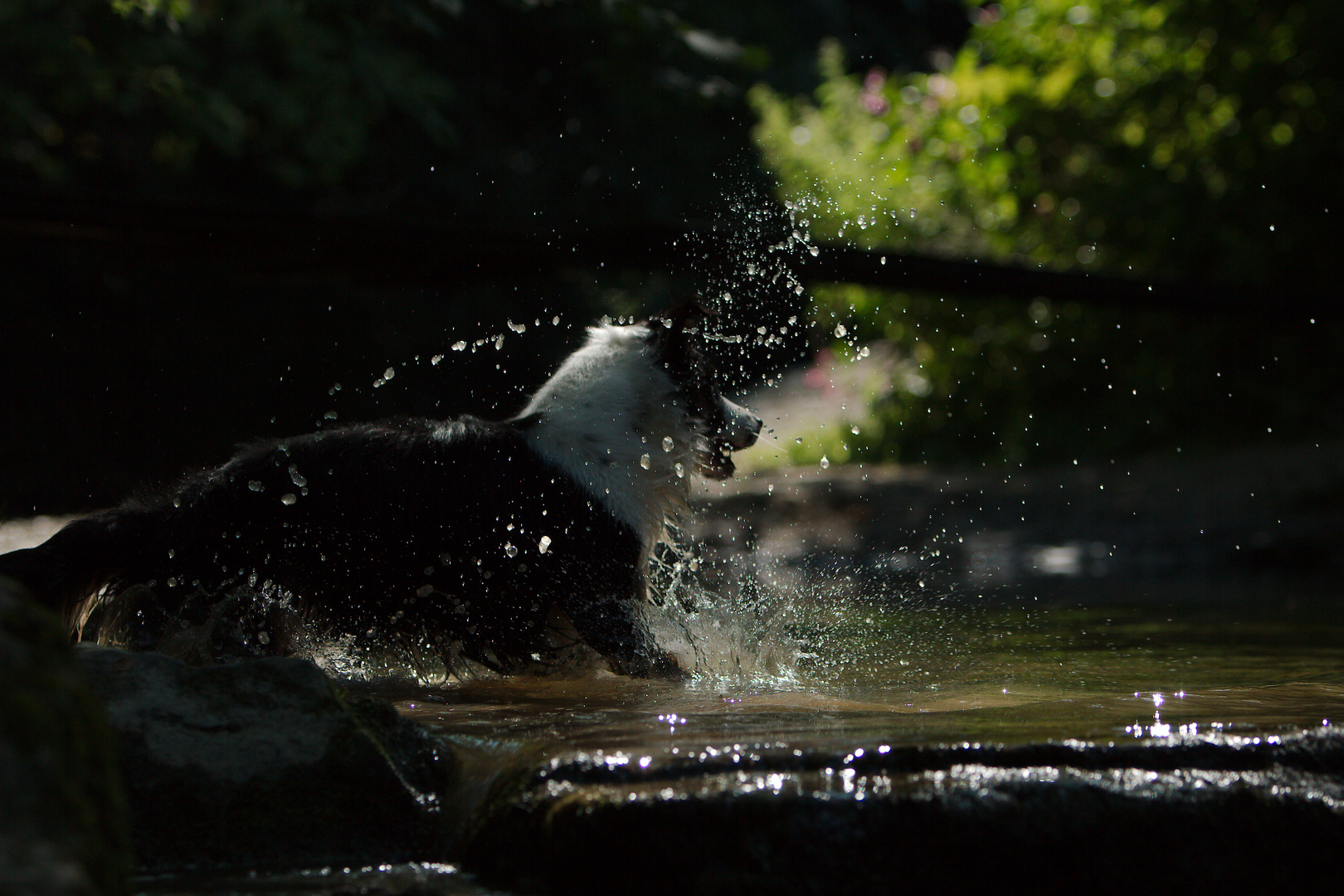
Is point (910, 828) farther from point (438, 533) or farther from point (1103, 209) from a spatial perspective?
point (1103, 209)

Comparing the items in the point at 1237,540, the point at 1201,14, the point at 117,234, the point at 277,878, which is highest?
the point at 1201,14

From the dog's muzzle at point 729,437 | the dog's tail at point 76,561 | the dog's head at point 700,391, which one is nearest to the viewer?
the dog's tail at point 76,561

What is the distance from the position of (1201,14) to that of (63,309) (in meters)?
9.81

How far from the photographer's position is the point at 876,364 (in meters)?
10.9

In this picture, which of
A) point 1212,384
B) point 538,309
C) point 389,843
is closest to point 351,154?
point 538,309

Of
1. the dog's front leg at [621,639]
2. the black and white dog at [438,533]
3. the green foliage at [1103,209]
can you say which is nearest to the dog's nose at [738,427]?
the black and white dog at [438,533]

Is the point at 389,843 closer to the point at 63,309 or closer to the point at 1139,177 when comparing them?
the point at 1139,177

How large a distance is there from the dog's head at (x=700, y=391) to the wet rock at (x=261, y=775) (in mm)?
1922

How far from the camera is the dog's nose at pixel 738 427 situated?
162 inches

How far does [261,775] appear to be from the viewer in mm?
2178

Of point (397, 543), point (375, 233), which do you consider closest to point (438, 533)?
point (397, 543)

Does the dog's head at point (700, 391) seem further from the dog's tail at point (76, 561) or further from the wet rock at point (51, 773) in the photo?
the wet rock at point (51, 773)

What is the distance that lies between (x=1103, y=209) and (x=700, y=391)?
246 inches

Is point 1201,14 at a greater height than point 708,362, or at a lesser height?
greater
